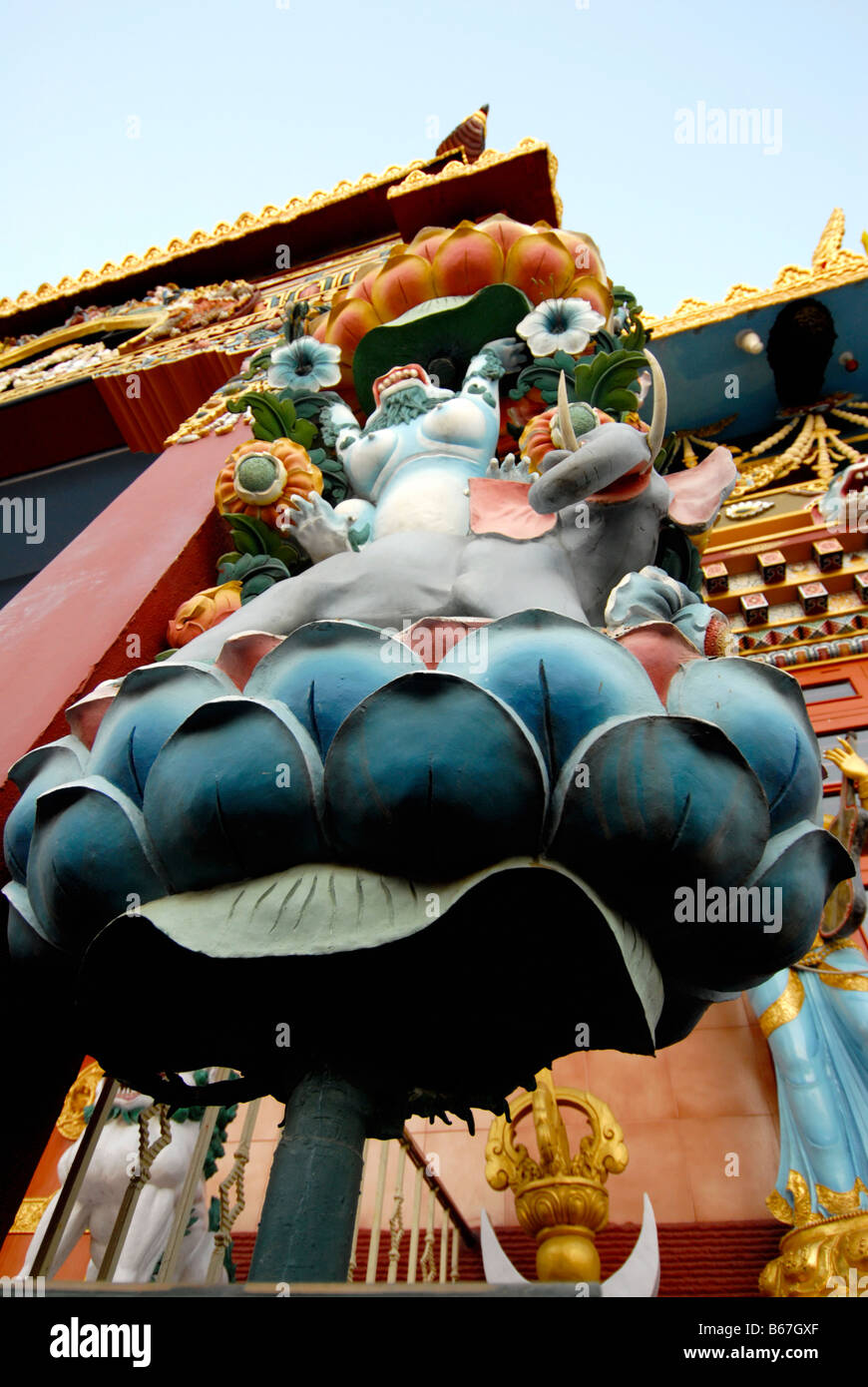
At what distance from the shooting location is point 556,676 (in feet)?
5.06

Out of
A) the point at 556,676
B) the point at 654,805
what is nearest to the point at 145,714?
the point at 556,676

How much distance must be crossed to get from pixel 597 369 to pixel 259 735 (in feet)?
6.38

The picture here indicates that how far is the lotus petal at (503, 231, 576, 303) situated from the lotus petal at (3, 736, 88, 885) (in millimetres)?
2661

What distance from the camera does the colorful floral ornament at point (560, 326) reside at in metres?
3.41

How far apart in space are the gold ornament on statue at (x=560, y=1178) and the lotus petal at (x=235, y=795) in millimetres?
1827

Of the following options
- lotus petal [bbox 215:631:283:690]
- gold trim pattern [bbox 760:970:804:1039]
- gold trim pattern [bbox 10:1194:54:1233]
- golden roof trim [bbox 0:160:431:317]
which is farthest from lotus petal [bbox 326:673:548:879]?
golden roof trim [bbox 0:160:431:317]

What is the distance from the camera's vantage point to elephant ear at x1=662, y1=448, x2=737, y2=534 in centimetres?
259

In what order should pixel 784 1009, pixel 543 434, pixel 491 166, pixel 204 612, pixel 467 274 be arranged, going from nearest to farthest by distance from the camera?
1. pixel 543 434
2. pixel 204 612
3. pixel 784 1009
4. pixel 467 274
5. pixel 491 166

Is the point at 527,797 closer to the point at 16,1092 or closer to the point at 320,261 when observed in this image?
the point at 16,1092

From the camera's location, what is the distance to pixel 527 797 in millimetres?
1461

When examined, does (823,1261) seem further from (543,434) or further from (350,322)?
(350,322)

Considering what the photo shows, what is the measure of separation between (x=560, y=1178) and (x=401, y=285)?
2.99 meters

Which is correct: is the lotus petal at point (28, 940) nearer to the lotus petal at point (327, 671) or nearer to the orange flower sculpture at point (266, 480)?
the lotus petal at point (327, 671)
